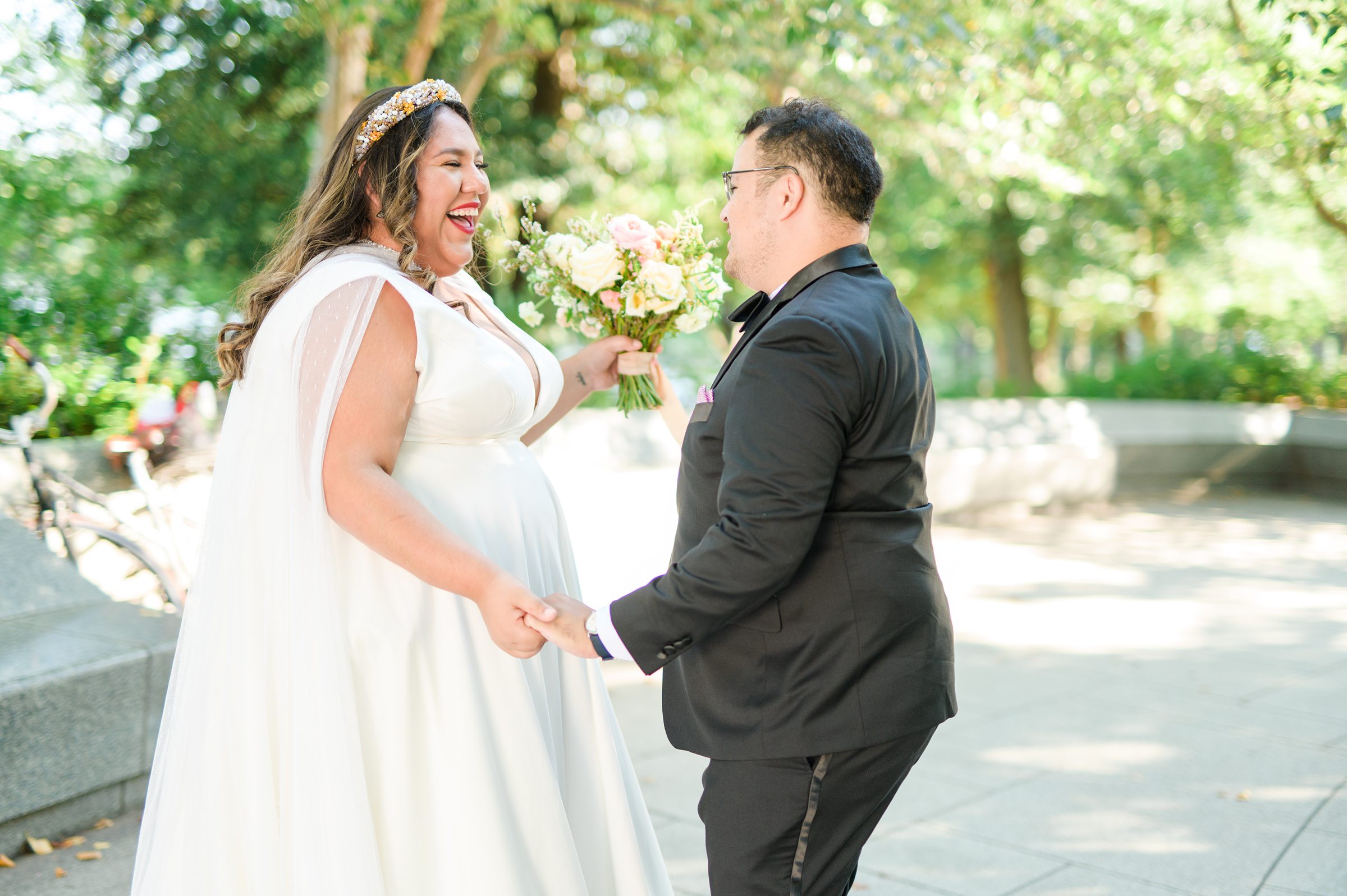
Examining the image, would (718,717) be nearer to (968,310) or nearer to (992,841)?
(992,841)

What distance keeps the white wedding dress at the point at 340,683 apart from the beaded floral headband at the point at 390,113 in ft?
1.05

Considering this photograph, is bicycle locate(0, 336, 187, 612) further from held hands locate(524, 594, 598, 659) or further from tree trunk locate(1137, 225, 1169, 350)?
tree trunk locate(1137, 225, 1169, 350)

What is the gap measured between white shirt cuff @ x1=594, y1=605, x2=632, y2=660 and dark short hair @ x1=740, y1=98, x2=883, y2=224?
0.94 m

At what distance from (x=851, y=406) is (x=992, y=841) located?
9.57 ft

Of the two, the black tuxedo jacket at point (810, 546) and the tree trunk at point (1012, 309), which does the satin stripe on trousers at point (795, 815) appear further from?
the tree trunk at point (1012, 309)

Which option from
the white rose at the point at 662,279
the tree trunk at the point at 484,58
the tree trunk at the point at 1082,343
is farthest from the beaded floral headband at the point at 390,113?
the tree trunk at the point at 1082,343

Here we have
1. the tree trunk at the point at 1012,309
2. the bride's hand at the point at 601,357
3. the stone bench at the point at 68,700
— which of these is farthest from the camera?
the tree trunk at the point at 1012,309

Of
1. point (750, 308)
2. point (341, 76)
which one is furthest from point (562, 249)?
point (341, 76)

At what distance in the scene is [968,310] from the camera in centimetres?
3356

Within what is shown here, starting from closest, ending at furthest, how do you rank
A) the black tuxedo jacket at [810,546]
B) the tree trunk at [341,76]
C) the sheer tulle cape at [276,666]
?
the black tuxedo jacket at [810,546], the sheer tulle cape at [276,666], the tree trunk at [341,76]

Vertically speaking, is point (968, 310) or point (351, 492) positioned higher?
point (351, 492)

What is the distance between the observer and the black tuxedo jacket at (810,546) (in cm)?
207

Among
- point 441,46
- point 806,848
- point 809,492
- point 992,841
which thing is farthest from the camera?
point 441,46

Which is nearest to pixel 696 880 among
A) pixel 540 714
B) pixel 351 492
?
pixel 540 714
